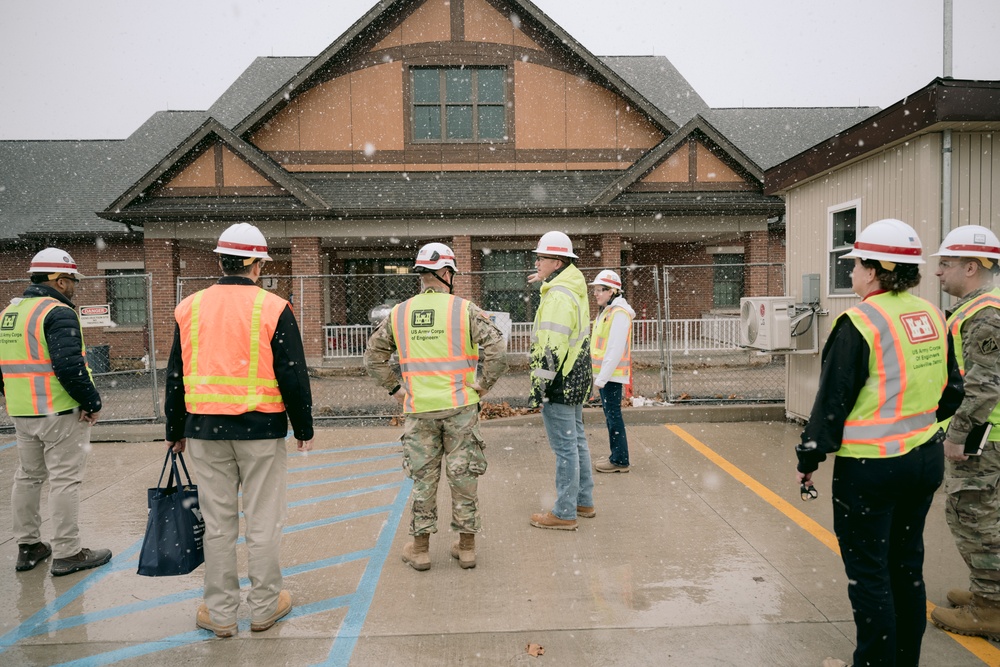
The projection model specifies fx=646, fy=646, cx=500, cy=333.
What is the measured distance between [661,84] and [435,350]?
2061 centimetres

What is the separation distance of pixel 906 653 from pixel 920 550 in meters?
0.45

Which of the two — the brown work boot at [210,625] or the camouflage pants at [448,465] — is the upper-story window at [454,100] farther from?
the brown work boot at [210,625]

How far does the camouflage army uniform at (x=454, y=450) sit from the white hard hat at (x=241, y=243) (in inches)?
38.4

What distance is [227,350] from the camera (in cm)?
344

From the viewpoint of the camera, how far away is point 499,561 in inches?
173

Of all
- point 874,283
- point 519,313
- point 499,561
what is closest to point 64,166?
point 519,313

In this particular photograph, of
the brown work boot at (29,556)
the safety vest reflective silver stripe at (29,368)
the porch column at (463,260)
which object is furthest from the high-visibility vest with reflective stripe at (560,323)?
the porch column at (463,260)

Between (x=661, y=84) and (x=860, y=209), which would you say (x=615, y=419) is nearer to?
(x=860, y=209)

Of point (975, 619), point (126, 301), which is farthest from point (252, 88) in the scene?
point (975, 619)

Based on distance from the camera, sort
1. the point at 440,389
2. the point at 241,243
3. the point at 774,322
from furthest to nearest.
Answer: the point at 774,322 < the point at 440,389 < the point at 241,243

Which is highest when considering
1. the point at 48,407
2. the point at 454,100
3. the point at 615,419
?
the point at 454,100

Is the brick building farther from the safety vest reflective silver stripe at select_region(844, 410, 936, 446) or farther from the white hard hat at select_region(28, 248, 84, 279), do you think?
the safety vest reflective silver stripe at select_region(844, 410, 936, 446)

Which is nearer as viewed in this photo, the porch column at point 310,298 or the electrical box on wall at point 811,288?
the electrical box on wall at point 811,288

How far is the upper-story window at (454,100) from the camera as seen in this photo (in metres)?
16.0
